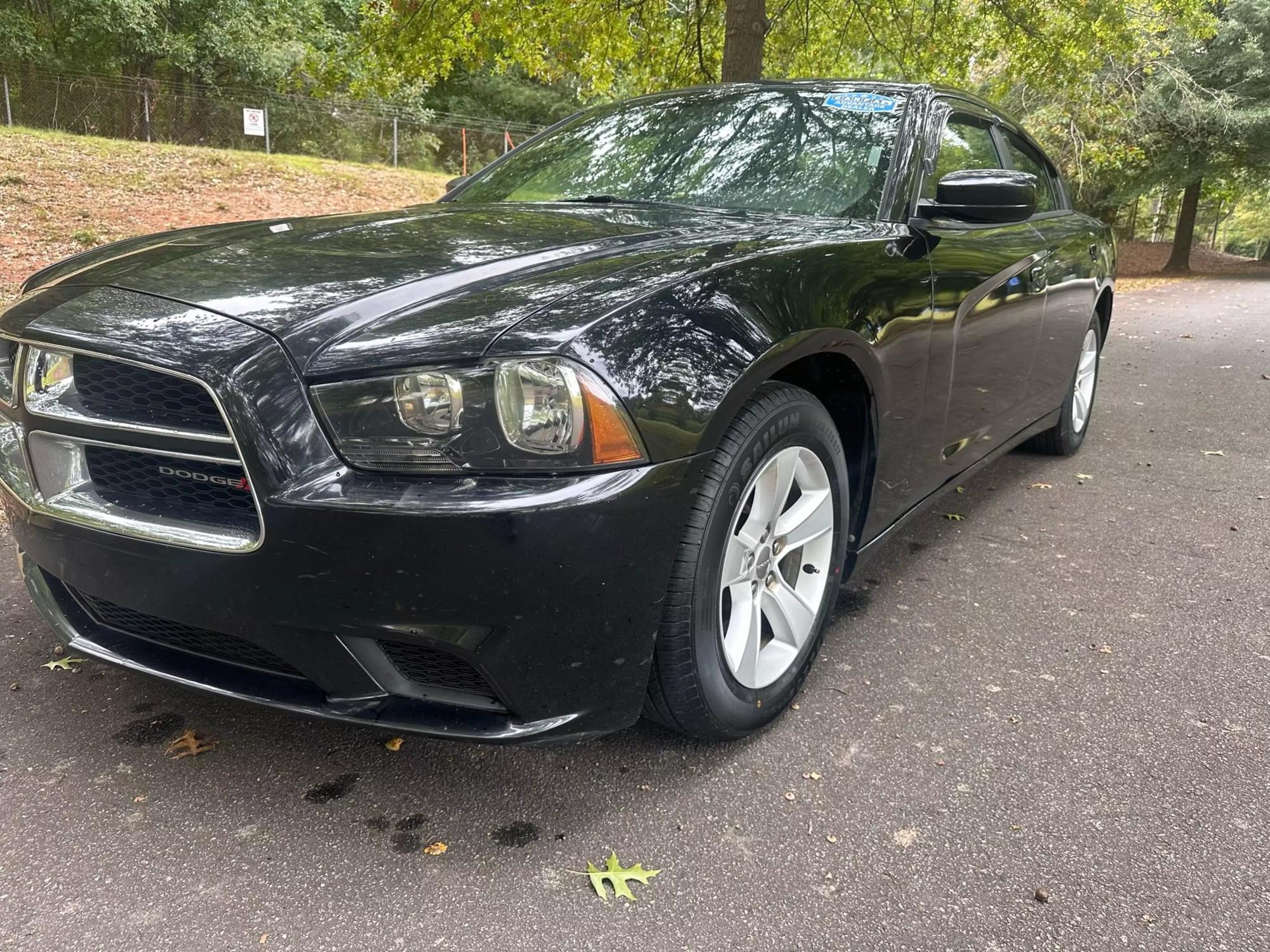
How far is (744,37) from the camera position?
717cm

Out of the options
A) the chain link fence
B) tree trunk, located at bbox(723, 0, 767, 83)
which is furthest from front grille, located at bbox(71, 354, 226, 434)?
the chain link fence

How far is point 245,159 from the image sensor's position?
51.2 ft

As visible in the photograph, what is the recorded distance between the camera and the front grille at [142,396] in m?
1.74

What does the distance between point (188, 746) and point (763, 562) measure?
1.43 meters

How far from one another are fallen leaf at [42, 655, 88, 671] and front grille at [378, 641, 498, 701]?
4.35 feet

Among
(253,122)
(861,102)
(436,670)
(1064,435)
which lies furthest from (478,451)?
(253,122)

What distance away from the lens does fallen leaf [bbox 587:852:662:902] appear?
181 centimetres

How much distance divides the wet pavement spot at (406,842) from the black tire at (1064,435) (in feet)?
12.2

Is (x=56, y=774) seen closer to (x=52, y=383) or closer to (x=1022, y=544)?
(x=52, y=383)

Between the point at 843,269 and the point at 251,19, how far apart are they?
87.4ft

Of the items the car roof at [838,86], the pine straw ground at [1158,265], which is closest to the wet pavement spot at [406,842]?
the car roof at [838,86]

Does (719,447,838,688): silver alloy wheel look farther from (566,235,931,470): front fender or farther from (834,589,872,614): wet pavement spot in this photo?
(834,589,872,614): wet pavement spot

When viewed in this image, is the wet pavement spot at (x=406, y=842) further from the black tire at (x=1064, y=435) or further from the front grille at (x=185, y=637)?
the black tire at (x=1064, y=435)

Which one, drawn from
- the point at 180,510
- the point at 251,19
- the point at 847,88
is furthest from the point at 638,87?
the point at 251,19
